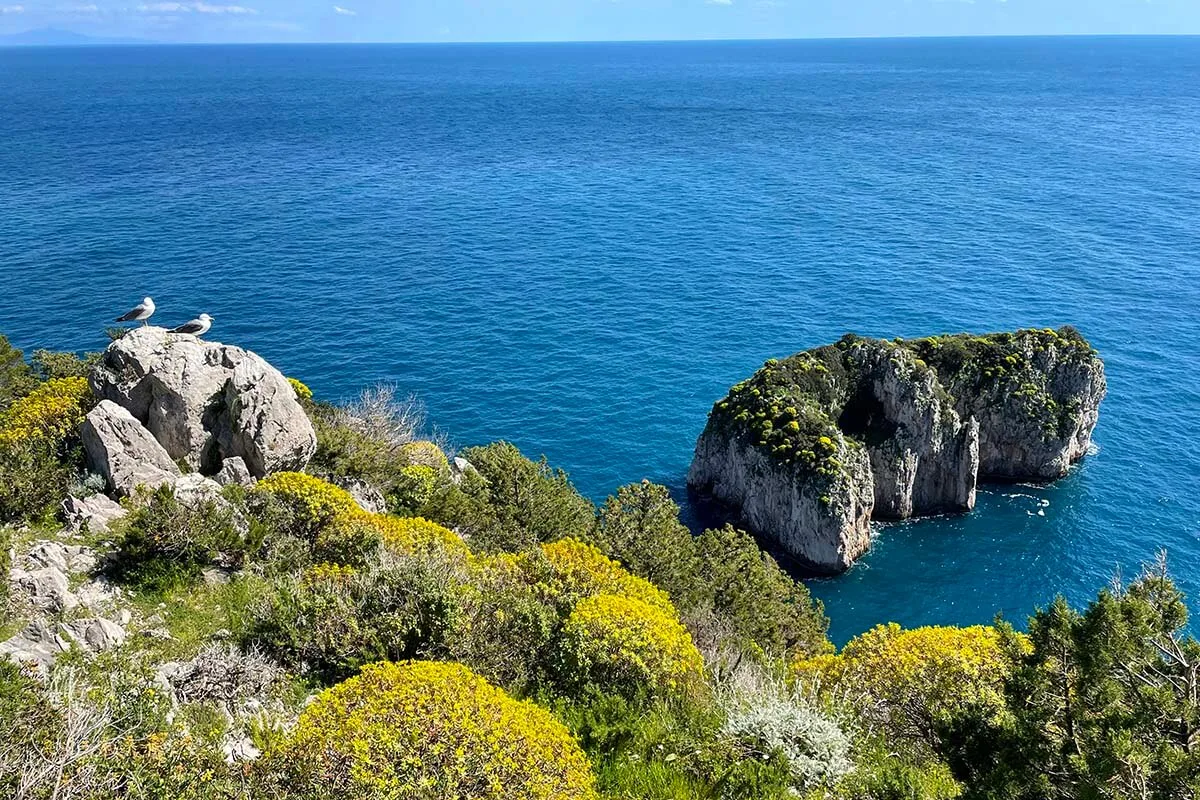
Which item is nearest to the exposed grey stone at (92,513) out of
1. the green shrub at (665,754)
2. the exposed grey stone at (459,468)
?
the exposed grey stone at (459,468)

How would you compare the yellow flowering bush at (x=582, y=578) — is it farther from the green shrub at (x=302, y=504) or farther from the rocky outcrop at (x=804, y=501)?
the rocky outcrop at (x=804, y=501)

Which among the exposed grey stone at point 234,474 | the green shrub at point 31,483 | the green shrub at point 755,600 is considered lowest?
the green shrub at point 755,600

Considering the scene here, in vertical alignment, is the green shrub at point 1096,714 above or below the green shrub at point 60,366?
above

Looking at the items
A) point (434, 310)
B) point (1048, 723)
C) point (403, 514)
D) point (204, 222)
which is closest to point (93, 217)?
point (204, 222)

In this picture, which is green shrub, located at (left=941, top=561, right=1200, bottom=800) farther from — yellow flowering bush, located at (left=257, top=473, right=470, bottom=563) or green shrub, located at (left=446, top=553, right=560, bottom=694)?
yellow flowering bush, located at (left=257, top=473, right=470, bottom=563)

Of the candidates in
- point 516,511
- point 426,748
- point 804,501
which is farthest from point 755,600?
point 426,748

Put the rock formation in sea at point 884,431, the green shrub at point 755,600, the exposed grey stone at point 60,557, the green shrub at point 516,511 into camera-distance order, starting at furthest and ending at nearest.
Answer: the rock formation in sea at point 884,431, the green shrub at point 755,600, the green shrub at point 516,511, the exposed grey stone at point 60,557

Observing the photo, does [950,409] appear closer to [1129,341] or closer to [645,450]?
[645,450]
